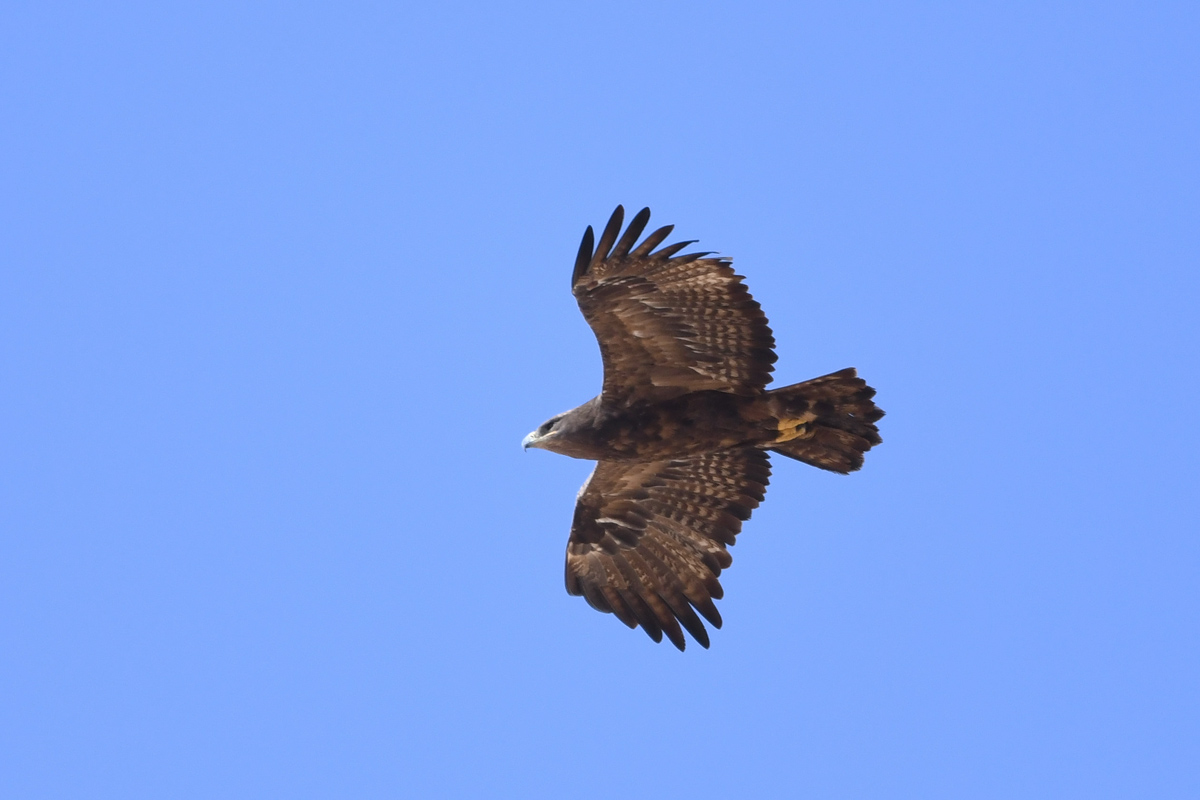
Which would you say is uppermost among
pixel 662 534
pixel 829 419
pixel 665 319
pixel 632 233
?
pixel 632 233

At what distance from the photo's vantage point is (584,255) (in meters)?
11.1

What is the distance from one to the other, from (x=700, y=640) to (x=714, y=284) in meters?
3.51

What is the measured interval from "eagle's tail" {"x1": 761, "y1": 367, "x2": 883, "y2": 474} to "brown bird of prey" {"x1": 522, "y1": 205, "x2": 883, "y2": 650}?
12 millimetres

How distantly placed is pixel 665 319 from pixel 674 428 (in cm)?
101

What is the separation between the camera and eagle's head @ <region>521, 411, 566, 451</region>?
12172 millimetres

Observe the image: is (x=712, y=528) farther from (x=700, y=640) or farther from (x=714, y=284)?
(x=714, y=284)

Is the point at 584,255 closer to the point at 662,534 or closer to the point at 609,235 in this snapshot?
the point at 609,235

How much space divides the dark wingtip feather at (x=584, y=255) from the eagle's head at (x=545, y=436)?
1586 mm

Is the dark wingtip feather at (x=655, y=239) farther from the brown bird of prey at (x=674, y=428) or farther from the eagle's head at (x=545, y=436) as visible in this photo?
the eagle's head at (x=545, y=436)

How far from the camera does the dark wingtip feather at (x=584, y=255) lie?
36.1ft

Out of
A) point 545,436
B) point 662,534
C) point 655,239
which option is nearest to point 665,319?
point 655,239

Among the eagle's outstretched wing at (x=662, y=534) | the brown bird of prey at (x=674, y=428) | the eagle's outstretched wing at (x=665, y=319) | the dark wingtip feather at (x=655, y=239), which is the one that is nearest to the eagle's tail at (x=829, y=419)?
the brown bird of prey at (x=674, y=428)

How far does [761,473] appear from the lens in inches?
513

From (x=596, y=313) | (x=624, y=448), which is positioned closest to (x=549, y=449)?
(x=624, y=448)
